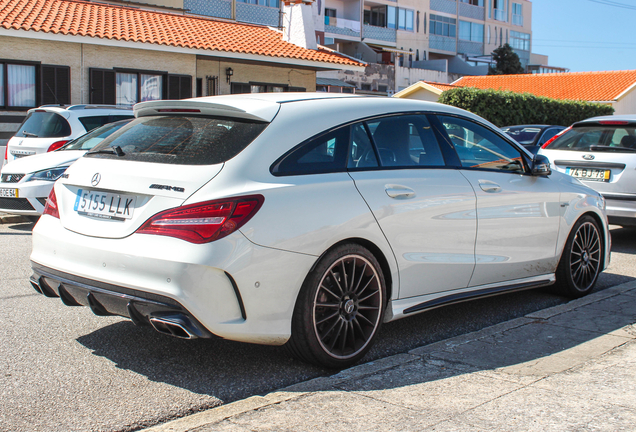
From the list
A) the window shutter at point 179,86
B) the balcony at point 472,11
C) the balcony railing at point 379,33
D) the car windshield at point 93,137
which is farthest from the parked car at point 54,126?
the balcony at point 472,11

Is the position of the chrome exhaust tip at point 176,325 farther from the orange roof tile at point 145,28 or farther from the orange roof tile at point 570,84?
the orange roof tile at point 570,84

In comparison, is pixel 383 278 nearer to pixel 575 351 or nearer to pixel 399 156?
pixel 399 156

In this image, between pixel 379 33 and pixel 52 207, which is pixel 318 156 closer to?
pixel 52 207

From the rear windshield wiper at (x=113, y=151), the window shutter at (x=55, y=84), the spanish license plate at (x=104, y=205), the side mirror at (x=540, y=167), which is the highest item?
the window shutter at (x=55, y=84)

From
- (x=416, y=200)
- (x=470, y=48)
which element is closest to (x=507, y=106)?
(x=416, y=200)

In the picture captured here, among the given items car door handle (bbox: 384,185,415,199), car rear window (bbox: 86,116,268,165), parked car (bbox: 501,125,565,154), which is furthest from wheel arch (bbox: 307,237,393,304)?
Result: parked car (bbox: 501,125,565,154)

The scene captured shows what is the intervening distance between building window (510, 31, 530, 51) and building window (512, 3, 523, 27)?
1.19 metres

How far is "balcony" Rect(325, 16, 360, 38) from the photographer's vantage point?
53.3 metres

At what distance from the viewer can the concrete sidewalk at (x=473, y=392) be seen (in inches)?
127

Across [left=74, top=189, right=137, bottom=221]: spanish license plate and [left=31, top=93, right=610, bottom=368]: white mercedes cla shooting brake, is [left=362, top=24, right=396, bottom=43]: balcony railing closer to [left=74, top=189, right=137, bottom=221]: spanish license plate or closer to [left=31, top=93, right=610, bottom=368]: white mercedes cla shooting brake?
[left=31, top=93, right=610, bottom=368]: white mercedes cla shooting brake

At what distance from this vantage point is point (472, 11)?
2682 inches

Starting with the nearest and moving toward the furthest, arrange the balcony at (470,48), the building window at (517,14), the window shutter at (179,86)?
the window shutter at (179,86) < the balcony at (470,48) < the building window at (517,14)

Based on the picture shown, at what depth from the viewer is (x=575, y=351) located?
14.3ft

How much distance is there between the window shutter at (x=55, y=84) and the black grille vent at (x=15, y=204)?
31.0 feet
